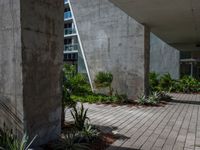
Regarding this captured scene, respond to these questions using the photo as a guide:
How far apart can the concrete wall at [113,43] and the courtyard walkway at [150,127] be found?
194 centimetres

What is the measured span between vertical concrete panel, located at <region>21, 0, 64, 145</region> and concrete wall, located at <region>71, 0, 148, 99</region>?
5.71 meters

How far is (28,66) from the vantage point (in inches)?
135

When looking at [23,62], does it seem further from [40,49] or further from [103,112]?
[103,112]

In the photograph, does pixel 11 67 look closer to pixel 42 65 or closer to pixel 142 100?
pixel 42 65

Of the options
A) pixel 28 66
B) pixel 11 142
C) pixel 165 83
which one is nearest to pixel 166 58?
pixel 165 83

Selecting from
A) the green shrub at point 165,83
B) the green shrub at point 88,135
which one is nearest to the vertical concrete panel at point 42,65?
the green shrub at point 88,135

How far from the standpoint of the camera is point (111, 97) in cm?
956

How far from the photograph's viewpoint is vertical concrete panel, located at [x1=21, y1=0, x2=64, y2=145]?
3393mm

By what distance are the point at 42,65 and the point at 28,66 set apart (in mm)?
314

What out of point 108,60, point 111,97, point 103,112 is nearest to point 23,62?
point 103,112

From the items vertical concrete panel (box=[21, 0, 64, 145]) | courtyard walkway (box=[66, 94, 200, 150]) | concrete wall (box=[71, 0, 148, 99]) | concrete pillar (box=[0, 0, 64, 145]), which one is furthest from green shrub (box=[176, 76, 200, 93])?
concrete pillar (box=[0, 0, 64, 145])

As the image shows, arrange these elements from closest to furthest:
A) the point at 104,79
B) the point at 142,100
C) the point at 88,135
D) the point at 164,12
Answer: the point at 88,135
the point at 164,12
the point at 142,100
the point at 104,79

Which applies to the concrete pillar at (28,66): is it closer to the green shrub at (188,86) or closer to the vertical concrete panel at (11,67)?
the vertical concrete panel at (11,67)

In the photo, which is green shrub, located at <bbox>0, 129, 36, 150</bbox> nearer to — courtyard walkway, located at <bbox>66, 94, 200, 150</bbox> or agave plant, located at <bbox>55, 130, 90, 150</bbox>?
agave plant, located at <bbox>55, 130, 90, 150</bbox>
